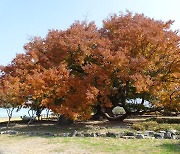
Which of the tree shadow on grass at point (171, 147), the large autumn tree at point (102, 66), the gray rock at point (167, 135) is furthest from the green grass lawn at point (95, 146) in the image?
the large autumn tree at point (102, 66)

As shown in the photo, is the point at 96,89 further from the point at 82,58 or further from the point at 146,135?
the point at 146,135

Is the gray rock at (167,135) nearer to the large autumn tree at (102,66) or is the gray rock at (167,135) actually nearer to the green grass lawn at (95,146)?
the green grass lawn at (95,146)

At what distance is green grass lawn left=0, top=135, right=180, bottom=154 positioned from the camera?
505 inches

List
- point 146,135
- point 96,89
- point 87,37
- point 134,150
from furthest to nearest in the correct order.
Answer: point 87,37, point 96,89, point 146,135, point 134,150

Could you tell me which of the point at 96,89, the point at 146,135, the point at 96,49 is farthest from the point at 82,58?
the point at 146,135

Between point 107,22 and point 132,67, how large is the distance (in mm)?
5265

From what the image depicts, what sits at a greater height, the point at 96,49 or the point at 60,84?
the point at 96,49

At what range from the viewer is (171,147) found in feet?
43.7

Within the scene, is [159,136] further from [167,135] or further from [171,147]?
[171,147]

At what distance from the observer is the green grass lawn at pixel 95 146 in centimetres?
1283

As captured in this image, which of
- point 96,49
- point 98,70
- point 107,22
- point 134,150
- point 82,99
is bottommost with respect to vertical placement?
point 134,150

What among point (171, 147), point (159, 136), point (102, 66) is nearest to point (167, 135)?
point (159, 136)

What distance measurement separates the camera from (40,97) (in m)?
22.4

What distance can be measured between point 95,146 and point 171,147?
3.28 m
